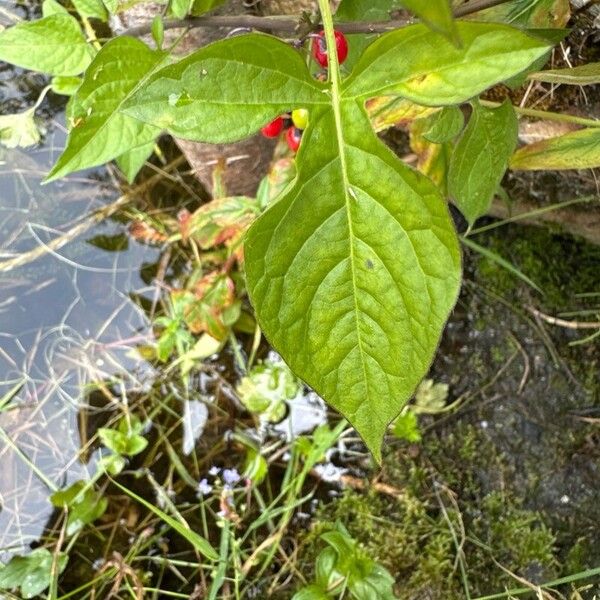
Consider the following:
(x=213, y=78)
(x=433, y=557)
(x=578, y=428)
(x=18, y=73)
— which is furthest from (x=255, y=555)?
(x=18, y=73)

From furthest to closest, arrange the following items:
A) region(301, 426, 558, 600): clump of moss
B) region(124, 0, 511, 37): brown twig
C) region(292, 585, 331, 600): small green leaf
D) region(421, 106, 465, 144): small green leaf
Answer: region(301, 426, 558, 600): clump of moss < region(292, 585, 331, 600): small green leaf < region(421, 106, 465, 144): small green leaf < region(124, 0, 511, 37): brown twig

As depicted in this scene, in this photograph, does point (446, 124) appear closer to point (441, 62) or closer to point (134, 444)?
point (441, 62)

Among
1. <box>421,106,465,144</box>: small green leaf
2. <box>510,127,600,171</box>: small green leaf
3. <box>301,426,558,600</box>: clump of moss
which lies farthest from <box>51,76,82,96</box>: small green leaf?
<box>301,426,558,600</box>: clump of moss

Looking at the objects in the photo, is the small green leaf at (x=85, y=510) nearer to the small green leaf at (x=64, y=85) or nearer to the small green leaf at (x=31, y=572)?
the small green leaf at (x=31, y=572)

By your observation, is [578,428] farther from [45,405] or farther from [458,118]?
[45,405]

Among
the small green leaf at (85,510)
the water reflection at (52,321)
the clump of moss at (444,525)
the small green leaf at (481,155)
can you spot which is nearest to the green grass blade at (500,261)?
the clump of moss at (444,525)

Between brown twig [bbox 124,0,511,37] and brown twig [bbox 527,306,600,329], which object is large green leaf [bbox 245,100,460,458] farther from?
brown twig [bbox 527,306,600,329]
